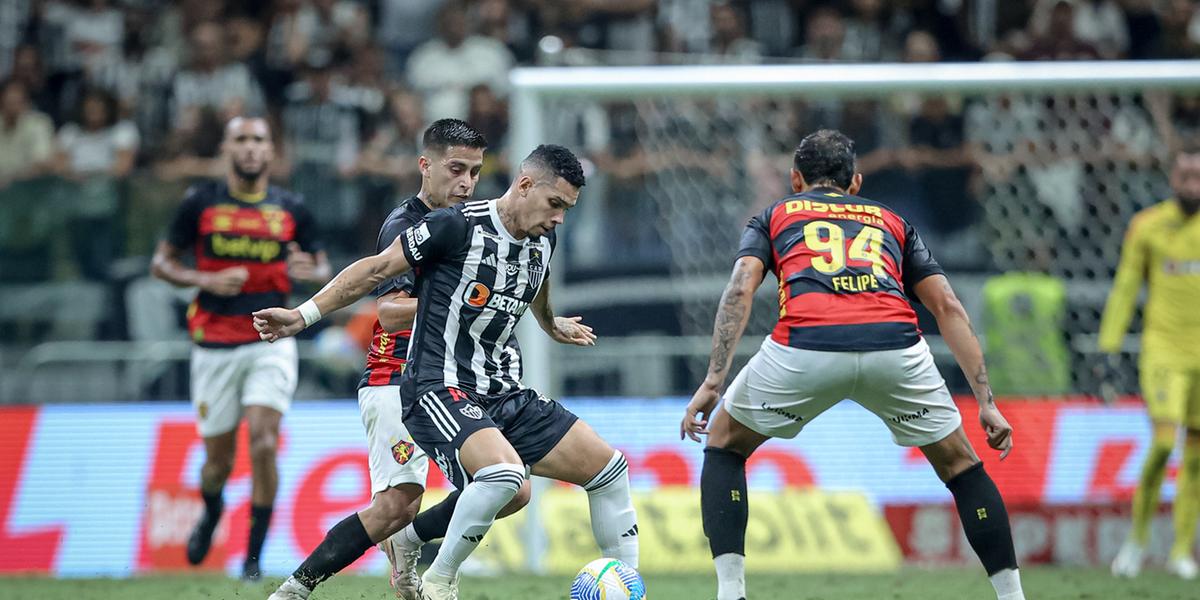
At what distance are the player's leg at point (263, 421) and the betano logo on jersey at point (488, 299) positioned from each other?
355cm

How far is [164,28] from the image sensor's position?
52.2 feet

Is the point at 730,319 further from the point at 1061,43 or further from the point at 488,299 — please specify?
the point at 1061,43

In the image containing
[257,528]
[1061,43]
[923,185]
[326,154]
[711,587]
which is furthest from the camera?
[1061,43]

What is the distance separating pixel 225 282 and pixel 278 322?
358 centimetres

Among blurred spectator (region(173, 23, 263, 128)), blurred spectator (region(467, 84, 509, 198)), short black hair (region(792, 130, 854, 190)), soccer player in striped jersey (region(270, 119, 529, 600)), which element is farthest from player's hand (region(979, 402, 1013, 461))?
blurred spectator (region(173, 23, 263, 128))

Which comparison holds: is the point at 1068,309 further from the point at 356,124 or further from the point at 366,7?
the point at 366,7

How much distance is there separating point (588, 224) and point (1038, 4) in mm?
6251

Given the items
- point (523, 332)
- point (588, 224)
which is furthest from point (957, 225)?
point (523, 332)

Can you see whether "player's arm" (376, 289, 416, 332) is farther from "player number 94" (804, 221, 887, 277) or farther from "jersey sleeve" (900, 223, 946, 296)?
"jersey sleeve" (900, 223, 946, 296)

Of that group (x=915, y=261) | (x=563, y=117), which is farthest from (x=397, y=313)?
(x=563, y=117)

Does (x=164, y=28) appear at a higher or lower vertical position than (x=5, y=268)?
higher

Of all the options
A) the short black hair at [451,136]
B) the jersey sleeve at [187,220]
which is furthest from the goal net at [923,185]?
the short black hair at [451,136]

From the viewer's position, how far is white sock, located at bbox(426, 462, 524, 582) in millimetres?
6531

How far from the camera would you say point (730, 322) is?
6.88 meters
